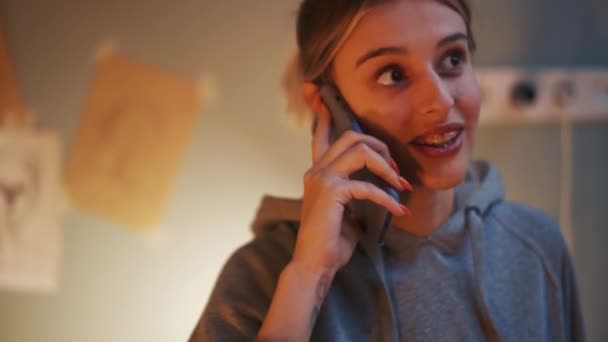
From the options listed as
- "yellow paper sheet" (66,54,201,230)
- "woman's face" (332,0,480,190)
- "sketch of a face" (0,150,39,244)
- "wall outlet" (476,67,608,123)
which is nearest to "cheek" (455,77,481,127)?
"woman's face" (332,0,480,190)

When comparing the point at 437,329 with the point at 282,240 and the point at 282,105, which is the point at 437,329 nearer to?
the point at 282,240

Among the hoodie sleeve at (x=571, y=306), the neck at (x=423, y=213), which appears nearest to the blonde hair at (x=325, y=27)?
the neck at (x=423, y=213)

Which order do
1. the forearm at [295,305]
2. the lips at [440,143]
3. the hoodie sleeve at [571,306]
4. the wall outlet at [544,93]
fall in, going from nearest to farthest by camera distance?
the forearm at [295,305] < the lips at [440,143] < the hoodie sleeve at [571,306] < the wall outlet at [544,93]

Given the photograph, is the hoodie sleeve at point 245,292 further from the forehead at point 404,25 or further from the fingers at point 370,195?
the forehead at point 404,25

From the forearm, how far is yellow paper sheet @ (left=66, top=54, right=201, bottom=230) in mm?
501

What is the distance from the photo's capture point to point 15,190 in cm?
108

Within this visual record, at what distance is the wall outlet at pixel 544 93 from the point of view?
105cm

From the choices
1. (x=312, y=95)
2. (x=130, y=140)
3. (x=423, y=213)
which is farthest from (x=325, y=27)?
(x=130, y=140)

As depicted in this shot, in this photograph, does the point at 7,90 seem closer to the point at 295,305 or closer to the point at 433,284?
the point at 295,305

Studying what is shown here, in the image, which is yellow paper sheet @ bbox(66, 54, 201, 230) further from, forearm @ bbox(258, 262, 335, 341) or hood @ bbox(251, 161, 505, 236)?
forearm @ bbox(258, 262, 335, 341)

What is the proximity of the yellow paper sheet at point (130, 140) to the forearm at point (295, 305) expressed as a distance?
0.50 meters

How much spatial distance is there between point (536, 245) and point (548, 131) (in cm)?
32

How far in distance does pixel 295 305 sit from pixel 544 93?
74 cm

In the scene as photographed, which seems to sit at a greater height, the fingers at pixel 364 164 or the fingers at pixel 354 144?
the fingers at pixel 354 144
